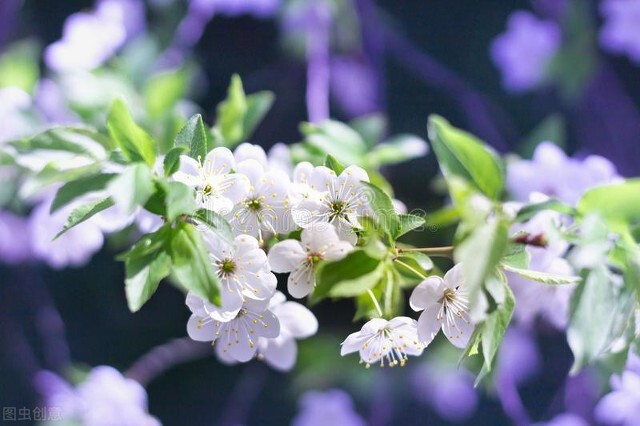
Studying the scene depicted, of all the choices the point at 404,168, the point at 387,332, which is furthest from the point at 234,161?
the point at 404,168

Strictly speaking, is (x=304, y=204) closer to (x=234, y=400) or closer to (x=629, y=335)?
(x=629, y=335)

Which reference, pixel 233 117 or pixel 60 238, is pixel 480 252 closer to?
pixel 233 117

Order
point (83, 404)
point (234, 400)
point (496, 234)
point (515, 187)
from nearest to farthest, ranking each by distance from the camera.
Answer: point (496, 234), point (515, 187), point (83, 404), point (234, 400)

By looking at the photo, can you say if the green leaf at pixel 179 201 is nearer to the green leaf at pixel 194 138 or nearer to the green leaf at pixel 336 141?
the green leaf at pixel 194 138

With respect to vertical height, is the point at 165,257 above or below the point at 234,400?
above

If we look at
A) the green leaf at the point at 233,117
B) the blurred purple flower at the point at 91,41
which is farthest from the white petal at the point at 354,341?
the blurred purple flower at the point at 91,41

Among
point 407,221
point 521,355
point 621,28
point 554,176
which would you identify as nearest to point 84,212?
point 407,221
